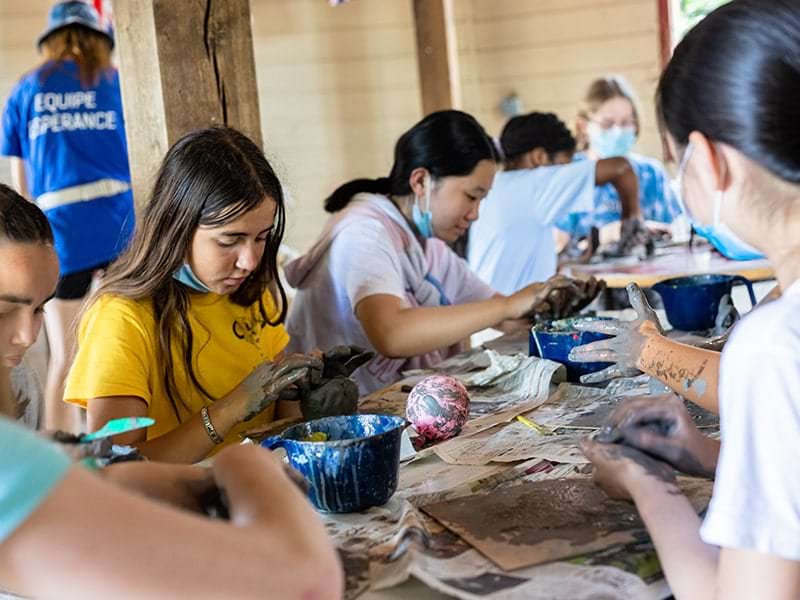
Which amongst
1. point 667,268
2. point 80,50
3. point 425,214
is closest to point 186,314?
point 425,214

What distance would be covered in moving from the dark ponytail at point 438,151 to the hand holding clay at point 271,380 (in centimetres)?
109

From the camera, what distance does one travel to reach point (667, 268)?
360cm

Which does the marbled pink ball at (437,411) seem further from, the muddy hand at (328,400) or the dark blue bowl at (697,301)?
the dark blue bowl at (697,301)

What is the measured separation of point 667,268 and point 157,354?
2177mm

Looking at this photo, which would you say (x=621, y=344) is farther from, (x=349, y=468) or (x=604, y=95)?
(x=604, y=95)

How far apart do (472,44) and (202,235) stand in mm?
4707

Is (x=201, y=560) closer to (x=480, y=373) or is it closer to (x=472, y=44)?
(x=480, y=373)

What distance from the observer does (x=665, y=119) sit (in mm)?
1204

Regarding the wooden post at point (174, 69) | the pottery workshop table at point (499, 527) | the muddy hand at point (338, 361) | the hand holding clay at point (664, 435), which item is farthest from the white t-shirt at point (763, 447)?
the wooden post at point (174, 69)

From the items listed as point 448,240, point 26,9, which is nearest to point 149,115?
point 448,240

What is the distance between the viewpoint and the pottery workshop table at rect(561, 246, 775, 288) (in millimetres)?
3391

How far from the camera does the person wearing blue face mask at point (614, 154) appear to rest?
484cm

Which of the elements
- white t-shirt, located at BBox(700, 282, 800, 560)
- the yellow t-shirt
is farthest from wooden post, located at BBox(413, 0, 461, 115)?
white t-shirt, located at BBox(700, 282, 800, 560)

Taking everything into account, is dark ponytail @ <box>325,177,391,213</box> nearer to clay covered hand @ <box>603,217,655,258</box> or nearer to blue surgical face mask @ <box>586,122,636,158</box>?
clay covered hand @ <box>603,217,655,258</box>
